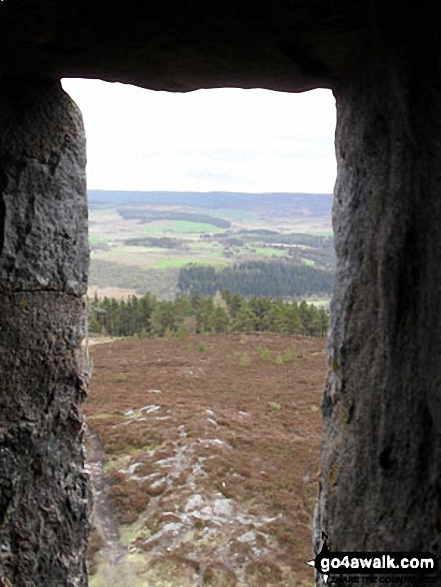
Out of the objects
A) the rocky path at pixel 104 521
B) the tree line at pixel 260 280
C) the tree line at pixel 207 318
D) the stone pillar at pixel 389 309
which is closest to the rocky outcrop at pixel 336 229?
the stone pillar at pixel 389 309

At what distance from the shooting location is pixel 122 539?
10438 mm

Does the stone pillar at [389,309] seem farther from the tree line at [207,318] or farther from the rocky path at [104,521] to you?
the tree line at [207,318]

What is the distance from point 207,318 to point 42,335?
36.4m

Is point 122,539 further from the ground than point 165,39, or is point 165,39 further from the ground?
point 165,39

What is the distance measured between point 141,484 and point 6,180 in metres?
9.55

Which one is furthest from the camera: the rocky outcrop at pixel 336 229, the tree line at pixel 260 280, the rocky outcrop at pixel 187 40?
the tree line at pixel 260 280

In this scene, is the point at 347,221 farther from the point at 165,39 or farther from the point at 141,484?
the point at 141,484

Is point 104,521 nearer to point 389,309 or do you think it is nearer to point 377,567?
point 377,567

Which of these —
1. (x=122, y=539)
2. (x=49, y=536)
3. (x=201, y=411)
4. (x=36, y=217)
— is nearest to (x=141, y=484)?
(x=122, y=539)

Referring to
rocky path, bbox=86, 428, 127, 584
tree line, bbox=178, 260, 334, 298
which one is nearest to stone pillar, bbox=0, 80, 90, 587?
rocky path, bbox=86, 428, 127, 584

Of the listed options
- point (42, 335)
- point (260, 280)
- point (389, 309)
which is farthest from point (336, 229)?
point (260, 280)

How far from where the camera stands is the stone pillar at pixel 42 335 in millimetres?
4602

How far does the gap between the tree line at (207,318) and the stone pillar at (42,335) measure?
3267 centimetres

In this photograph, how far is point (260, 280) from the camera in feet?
401
